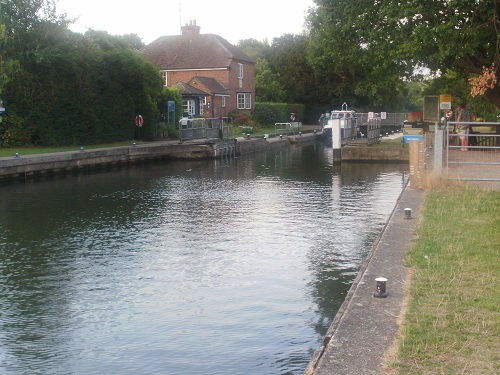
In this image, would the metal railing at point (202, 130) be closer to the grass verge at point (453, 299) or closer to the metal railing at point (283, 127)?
the metal railing at point (283, 127)

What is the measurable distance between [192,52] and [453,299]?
203ft

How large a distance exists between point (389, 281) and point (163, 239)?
8.38 metres

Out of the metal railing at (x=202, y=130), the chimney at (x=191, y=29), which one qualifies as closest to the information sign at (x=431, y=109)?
the metal railing at (x=202, y=130)

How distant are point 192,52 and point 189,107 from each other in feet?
30.5

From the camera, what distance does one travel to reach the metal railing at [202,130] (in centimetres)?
4256

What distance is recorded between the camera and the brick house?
65000 millimetres

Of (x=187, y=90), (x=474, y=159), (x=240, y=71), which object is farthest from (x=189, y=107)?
(x=474, y=159)

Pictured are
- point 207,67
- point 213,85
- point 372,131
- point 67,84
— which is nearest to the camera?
point 67,84

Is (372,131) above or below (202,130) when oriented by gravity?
below

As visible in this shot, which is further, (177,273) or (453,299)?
(177,273)

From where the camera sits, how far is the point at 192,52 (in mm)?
68438

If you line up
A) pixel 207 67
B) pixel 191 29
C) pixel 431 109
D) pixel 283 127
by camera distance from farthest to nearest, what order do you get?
pixel 283 127 < pixel 191 29 < pixel 207 67 < pixel 431 109

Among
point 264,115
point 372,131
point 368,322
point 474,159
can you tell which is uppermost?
point 264,115

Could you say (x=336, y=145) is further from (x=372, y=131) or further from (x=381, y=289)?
(x=381, y=289)
